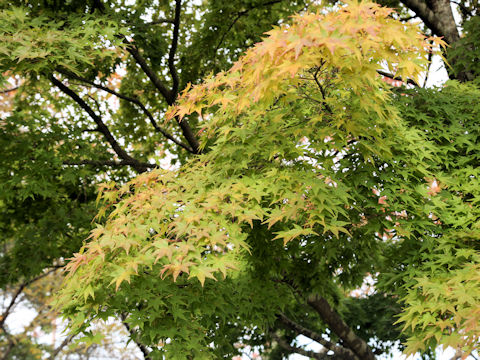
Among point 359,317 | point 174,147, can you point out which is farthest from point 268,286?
point 174,147

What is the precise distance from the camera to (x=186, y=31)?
33.0ft

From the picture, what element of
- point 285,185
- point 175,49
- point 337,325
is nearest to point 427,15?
point 175,49

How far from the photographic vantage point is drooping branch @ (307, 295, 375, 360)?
7.41 metres

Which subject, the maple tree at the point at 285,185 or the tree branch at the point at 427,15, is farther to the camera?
the tree branch at the point at 427,15

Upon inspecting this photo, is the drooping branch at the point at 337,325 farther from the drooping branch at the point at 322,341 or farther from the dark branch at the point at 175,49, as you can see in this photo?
the dark branch at the point at 175,49

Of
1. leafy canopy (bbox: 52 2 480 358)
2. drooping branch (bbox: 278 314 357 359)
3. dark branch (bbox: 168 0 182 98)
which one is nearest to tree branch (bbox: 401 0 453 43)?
leafy canopy (bbox: 52 2 480 358)

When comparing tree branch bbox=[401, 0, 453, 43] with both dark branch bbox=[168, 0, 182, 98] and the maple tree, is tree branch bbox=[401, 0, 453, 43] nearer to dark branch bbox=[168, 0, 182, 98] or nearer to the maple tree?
the maple tree

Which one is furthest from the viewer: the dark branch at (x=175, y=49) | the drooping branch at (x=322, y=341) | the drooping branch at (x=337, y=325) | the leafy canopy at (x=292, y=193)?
the drooping branch at (x=322, y=341)

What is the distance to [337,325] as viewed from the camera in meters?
7.62

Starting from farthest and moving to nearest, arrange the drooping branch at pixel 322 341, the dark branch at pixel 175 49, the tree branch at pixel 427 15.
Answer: the tree branch at pixel 427 15
the drooping branch at pixel 322 341
the dark branch at pixel 175 49

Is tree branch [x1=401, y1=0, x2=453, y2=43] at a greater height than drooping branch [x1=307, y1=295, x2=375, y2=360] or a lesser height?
greater

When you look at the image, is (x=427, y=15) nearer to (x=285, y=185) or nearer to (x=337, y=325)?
(x=337, y=325)

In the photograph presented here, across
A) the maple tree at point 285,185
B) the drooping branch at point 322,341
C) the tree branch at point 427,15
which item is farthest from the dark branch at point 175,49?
the drooping branch at point 322,341

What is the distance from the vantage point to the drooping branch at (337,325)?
7415 mm
